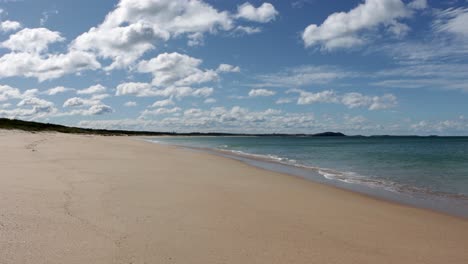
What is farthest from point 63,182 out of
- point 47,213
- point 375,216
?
point 375,216

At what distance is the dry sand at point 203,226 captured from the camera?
4.74m

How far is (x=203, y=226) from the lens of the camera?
6117mm

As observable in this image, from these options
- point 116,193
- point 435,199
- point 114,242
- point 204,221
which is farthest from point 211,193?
point 435,199

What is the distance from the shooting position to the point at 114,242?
4988 millimetres

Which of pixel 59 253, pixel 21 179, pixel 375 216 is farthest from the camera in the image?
pixel 21 179

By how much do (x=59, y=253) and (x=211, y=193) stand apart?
538 centimetres

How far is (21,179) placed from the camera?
9.52 m

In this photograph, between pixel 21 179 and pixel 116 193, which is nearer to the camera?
pixel 116 193

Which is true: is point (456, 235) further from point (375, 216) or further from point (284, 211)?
point (284, 211)

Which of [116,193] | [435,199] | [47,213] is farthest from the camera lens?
[435,199]

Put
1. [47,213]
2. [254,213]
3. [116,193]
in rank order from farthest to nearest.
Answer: [116,193], [254,213], [47,213]

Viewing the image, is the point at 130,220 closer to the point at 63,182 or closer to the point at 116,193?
the point at 116,193

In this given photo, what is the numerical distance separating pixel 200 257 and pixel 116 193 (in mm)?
4668

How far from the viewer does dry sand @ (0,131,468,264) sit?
4.74m
